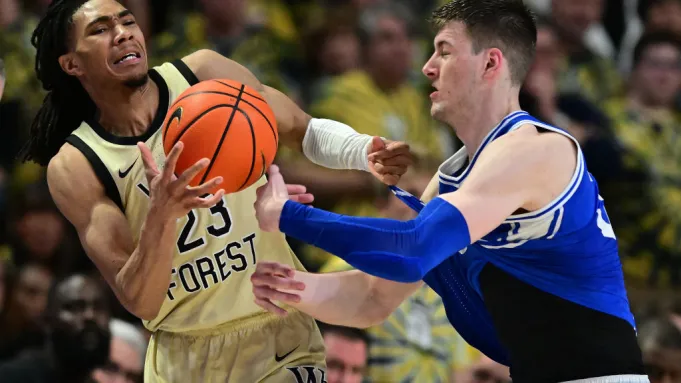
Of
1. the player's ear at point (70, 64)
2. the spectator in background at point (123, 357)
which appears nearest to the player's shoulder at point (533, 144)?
the player's ear at point (70, 64)

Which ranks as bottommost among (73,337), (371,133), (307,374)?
(73,337)

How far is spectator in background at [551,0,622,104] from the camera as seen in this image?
9203 mm

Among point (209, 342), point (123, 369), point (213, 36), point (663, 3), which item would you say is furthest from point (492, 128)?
point (663, 3)

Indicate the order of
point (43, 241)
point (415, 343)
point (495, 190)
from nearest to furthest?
point (495, 190), point (415, 343), point (43, 241)

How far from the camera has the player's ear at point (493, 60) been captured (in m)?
3.86

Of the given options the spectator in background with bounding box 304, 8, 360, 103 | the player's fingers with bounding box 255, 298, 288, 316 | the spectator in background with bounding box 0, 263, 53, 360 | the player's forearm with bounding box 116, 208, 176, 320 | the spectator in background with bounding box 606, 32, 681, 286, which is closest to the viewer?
the player's forearm with bounding box 116, 208, 176, 320

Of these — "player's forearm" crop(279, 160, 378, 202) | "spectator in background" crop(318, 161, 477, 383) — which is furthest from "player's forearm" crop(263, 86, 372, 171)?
"player's forearm" crop(279, 160, 378, 202)

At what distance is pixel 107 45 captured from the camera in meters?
4.36

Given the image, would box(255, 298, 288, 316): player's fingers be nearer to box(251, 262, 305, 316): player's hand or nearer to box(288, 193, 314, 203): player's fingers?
box(251, 262, 305, 316): player's hand

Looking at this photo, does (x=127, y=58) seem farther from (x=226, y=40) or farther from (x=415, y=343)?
(x=226, y=40)

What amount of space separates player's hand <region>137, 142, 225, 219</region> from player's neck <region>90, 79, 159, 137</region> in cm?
67

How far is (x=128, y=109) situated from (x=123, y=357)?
2.34 m

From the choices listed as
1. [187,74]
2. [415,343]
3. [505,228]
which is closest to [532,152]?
[505,228]

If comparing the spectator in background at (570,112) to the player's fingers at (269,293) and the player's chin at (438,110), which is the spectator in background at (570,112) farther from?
the player's fingers at (269,293)
